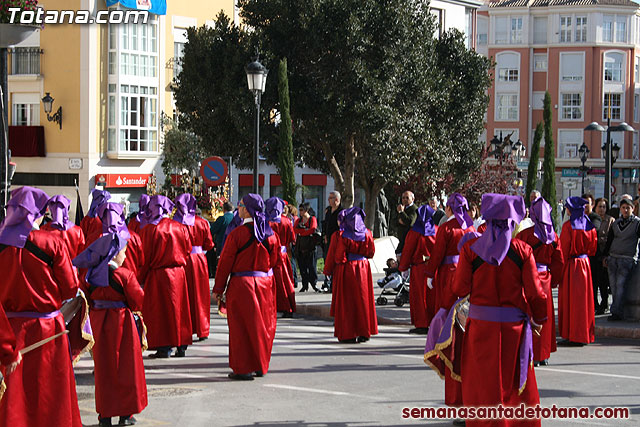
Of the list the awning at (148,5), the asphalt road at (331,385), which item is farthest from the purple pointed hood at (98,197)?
the awning at (148,5)

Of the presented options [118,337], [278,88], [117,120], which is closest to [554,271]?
[118,337]

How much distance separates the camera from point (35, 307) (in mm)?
7281

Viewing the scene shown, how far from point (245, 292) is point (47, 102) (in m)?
31.4

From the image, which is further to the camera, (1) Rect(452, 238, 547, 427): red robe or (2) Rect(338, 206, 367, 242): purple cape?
(2) Rect(338, 206, 367, 242): purple cape

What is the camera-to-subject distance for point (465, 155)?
31688 mm

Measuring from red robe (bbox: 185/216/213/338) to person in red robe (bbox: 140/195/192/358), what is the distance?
85 cm

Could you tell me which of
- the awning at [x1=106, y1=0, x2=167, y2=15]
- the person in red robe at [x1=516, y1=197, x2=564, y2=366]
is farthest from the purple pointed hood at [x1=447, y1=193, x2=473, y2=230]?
the awning at [x1=106, y1=0, x2=167, y2=15]

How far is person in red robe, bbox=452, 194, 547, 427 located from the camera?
7484 millimetres

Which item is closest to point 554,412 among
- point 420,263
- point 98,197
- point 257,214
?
point 257,214

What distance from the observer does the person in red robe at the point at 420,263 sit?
46.1 feet

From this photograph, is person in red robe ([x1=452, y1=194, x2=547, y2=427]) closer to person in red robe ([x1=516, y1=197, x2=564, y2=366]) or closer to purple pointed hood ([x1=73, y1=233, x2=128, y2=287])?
purple pointed hood ([x1=73, y1=233, x2=128, y2=287])

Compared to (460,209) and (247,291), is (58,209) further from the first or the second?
(460,209)

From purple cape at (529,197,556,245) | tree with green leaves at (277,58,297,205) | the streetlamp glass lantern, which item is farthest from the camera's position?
the streetlamp glass lantern

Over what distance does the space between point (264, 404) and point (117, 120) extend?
33.6 metres
